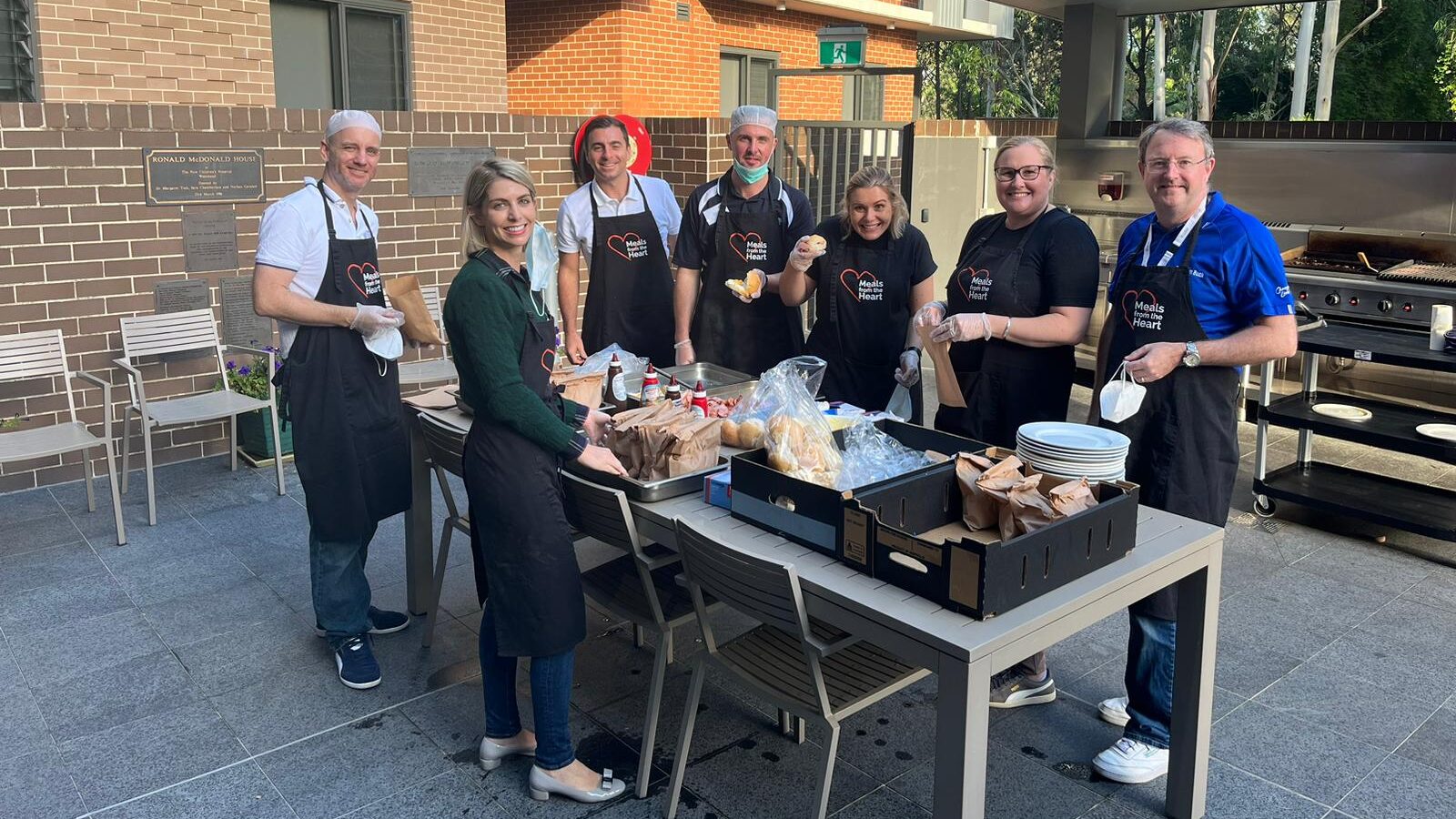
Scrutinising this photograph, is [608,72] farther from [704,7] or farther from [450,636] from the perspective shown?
[450,636]

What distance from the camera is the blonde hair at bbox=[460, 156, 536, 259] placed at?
3.11m

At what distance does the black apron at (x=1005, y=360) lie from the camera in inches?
154

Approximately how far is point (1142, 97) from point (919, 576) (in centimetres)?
2360

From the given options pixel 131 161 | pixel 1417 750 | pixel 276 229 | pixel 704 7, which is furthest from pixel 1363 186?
pixel 704 7

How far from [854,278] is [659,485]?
1.60m

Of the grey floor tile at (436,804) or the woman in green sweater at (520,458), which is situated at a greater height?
the woman in green sweater at (520,458)

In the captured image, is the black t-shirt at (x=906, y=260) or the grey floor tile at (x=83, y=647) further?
the black t-shirt at (x=906, y=260)

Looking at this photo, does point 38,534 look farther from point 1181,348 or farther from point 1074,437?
point 1181,348

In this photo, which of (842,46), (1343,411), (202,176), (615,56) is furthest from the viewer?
(615,56)

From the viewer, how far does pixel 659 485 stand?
3303 millimetres

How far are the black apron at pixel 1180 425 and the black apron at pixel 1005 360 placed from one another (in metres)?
0.48

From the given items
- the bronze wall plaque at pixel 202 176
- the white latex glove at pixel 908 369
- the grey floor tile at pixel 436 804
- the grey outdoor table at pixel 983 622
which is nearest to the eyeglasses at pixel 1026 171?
the white latex glove at pixel 908 369

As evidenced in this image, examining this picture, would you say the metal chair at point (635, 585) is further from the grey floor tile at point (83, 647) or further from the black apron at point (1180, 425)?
the grey floor tile at point (83, 647)

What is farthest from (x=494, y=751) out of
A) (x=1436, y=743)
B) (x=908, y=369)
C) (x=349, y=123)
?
(x=1436, y=743)
